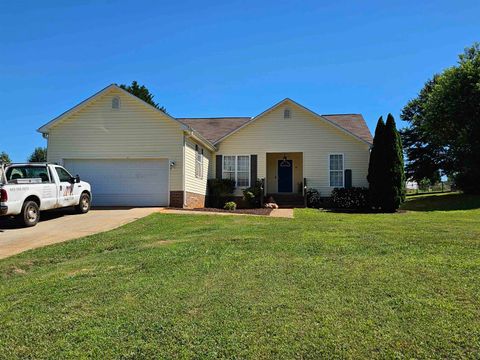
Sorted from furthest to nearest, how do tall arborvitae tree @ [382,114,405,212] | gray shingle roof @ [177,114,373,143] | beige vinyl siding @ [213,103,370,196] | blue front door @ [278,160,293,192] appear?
1. gray shingle roof @ [177,114,373,143]
2. blue front door @ [278,160,293,192]
3. beige vinyl siding @ [213,103,370,196]
4. tall arborvitae tree @ [382,114,405,212]

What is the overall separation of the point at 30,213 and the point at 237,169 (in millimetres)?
12321

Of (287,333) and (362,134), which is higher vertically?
(362,134)

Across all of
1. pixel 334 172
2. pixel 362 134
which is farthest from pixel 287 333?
pixel 362 134

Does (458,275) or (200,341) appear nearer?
(200,341)

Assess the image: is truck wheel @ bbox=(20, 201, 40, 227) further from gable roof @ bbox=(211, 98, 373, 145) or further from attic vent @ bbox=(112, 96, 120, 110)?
gable roof @ bbox=(211, 98, 373, 145)

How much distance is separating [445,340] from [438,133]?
26835 mm

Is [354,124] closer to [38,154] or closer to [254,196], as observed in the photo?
[254,196]

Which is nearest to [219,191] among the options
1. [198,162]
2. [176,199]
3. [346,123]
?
[198,162]

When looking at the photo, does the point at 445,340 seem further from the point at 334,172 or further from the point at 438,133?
the point at 438,133

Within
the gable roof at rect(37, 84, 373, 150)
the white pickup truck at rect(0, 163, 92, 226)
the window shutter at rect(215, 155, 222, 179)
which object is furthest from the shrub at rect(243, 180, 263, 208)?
the white pickup truck at rect(0, 163, 92, 226)

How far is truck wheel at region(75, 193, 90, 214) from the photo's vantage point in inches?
617

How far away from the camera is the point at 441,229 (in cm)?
1041

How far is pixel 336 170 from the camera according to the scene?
2248 centimetres

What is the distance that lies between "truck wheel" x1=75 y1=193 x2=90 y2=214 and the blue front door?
449 inches
